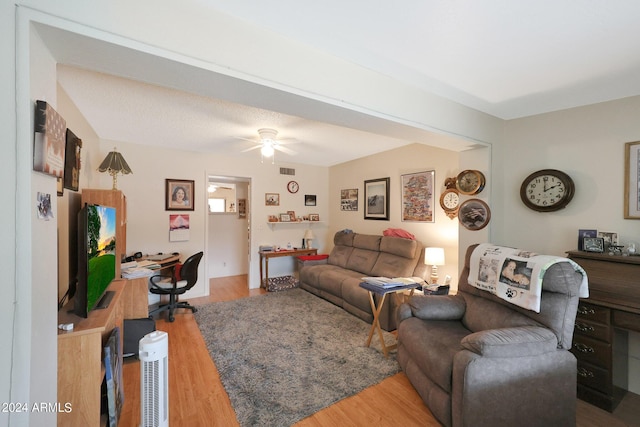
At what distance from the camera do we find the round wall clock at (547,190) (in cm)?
237

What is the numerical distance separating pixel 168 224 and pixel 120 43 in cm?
349

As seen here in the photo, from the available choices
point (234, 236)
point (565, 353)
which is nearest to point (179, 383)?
point (565, 353)

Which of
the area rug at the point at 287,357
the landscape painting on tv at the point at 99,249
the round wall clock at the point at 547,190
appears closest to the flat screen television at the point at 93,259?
the landscape painting on tv at the point at 99,249

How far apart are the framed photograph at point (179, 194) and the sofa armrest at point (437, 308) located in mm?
3693

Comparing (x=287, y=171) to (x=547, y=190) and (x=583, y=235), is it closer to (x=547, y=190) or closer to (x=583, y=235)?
(x=547, y=190)

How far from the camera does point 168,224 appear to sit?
4.09m

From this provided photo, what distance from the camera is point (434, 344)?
1.85 metres

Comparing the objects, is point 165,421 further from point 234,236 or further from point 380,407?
point 234,236

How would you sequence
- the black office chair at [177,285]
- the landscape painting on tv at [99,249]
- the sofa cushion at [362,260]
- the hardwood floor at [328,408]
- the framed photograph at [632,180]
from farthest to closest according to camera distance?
1. the sofa cushion at [362,260]
2. the black office chair at [177,285]
3. the framed photograph at [632,180]
4. the hardwood floor at [328,408]
5. the landscape painting on tv at [99,249]

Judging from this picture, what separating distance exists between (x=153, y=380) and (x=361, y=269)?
10.5 feet

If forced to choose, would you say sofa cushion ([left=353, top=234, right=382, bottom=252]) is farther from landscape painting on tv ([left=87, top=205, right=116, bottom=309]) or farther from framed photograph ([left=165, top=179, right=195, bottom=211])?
landscape painting on tv ([left=87, top=205, right=116, bottom=309])

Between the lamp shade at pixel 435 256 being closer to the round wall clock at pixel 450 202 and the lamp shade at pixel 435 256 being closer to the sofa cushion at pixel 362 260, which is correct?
the round wall clock at pixel 450 202

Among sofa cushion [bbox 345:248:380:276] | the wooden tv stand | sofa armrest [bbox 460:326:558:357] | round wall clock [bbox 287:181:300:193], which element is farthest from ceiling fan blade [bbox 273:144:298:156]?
sofa armrest [bbox 460:326:558:357]

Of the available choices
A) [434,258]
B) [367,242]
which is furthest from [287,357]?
[367,242]
